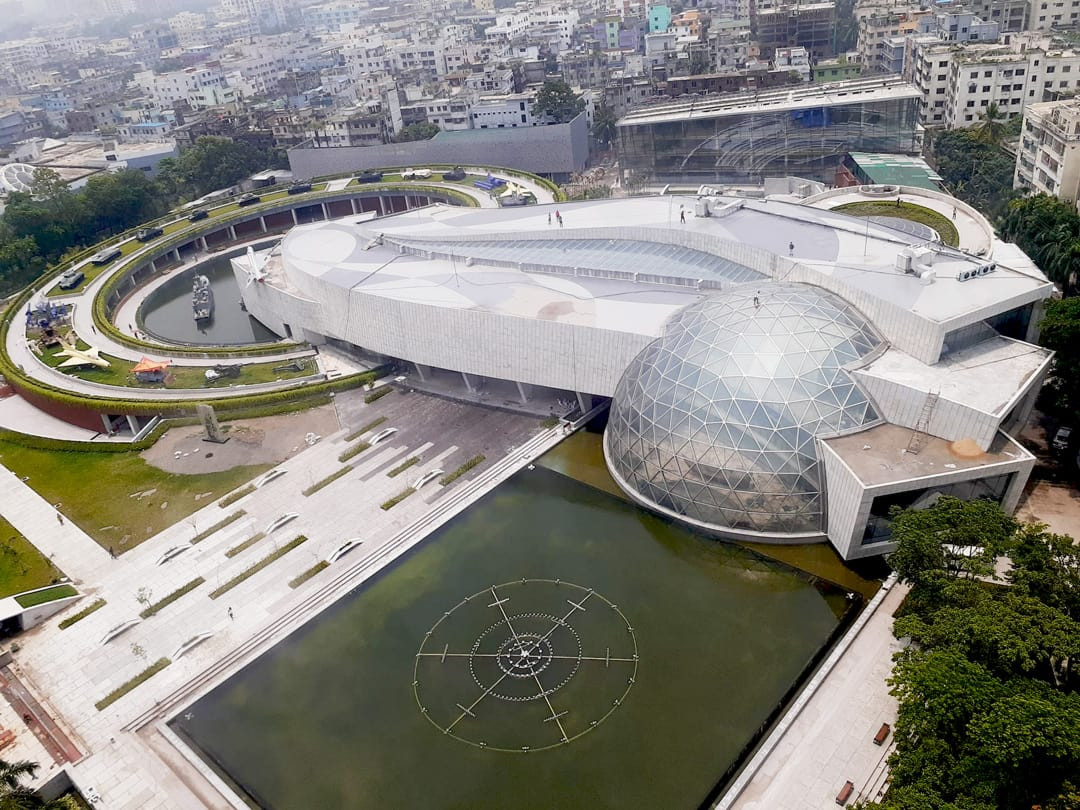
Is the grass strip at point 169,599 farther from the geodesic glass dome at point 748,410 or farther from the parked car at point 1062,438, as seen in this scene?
the parked car at point 1062,438

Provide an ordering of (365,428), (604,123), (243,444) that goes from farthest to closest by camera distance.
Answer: (604,123)
(365,428)
(243,444)

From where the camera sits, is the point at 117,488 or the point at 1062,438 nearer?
the point at 1062,438

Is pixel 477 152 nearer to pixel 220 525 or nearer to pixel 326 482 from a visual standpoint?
pixel 326 482

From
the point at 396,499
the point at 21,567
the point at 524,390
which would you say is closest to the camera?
the point at 21,567

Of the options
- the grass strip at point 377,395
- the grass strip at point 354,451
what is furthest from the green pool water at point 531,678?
the grass strip at point 377,395

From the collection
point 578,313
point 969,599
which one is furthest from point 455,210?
point 969,599

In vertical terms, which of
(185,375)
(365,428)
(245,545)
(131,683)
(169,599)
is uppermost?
(185,375)

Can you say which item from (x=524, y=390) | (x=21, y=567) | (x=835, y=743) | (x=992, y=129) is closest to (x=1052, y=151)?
(x=992, y=129)
